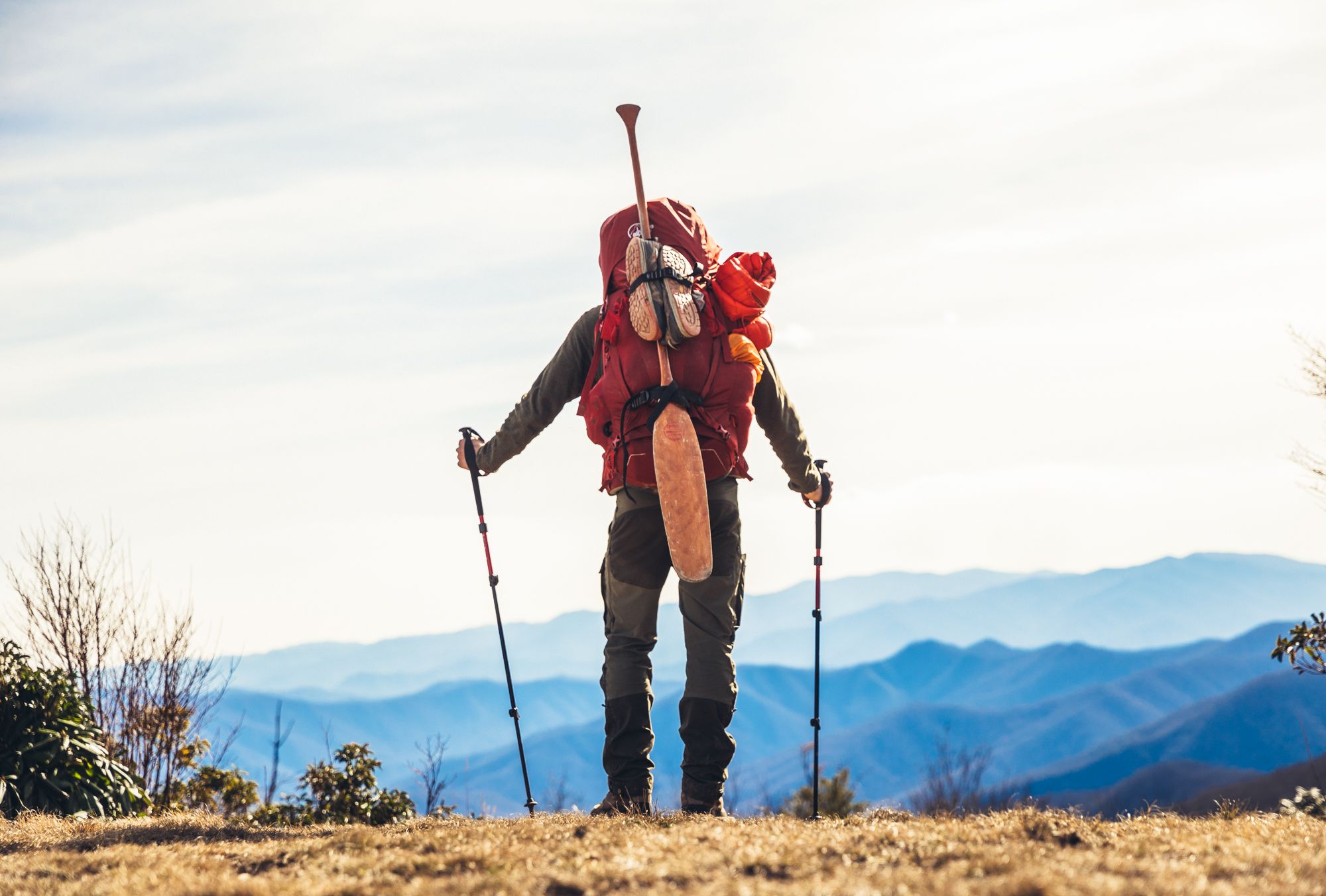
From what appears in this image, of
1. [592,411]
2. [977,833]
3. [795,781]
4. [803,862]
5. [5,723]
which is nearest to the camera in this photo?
[803,862]

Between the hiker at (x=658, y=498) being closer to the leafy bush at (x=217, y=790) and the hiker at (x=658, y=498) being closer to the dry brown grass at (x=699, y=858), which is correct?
the dry brown grass at (x=699, y=858)

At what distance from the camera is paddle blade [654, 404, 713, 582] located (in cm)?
553

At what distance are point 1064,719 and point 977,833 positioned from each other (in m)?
207

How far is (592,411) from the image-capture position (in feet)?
19.6

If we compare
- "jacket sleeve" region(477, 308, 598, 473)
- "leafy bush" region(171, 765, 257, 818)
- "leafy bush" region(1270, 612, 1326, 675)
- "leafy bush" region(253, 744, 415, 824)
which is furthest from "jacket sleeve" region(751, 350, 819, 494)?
"leafy bush" region(171, 765, 257, 818)

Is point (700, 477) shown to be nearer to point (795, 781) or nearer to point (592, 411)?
point (592, 411)

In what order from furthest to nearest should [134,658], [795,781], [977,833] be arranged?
[795,781] → [134,658] → [977,833]

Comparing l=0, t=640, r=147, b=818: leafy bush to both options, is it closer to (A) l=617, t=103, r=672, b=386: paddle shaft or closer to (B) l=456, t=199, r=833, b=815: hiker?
(B) l=456, t=199, r=833, b=815: hiker

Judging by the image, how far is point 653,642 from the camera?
5.89m

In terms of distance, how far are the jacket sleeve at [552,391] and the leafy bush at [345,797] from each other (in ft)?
18.1

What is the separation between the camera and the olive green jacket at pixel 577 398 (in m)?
6.18

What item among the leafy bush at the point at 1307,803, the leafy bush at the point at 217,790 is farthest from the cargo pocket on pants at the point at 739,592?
the leafy bush at the point at 217,790

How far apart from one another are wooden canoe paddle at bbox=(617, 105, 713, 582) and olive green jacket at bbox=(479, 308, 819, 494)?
2.27 ft

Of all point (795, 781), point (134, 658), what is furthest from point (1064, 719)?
point (134, 658)
